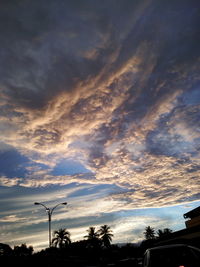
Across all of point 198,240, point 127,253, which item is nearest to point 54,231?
point 127,253

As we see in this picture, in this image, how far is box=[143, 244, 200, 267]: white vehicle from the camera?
5.13 m

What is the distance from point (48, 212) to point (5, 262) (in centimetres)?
700

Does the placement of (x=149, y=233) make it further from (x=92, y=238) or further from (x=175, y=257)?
(x=175, y=257)

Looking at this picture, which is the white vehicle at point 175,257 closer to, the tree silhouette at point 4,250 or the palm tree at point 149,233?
the tree silhouette at point 4,250

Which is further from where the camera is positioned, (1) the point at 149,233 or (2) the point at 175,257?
(1) the point at 149,233

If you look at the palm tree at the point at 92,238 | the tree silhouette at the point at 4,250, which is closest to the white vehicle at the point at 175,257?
the tree silhouette at the point at 4,250

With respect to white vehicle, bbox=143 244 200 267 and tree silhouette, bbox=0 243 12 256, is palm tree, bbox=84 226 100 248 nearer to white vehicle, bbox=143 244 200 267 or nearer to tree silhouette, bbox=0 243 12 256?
tree silhouette, bbox=0 243 12 256

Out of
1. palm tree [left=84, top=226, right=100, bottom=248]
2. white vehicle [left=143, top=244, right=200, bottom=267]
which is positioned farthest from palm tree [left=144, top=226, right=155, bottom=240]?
white vehicle [left=143, top=244, right=200, bottom=267]

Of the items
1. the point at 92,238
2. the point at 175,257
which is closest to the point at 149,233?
the point at 92,238

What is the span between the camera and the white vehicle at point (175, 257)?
16.8 feet

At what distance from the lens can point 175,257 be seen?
5.30 meters

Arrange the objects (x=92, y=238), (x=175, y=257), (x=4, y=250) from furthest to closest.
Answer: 1. (x=92, y=238)
2. (x=4, y=250)
3. (x=175, y=257)

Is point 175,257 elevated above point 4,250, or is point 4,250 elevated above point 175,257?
point 4,250

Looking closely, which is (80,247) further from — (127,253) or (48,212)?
(48,212)
